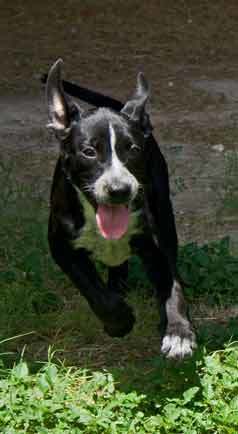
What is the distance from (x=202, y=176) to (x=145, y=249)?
9.11 ft

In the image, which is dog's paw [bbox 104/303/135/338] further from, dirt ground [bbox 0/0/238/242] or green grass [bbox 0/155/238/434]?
dirt ground [bbox 0/0/238/242]

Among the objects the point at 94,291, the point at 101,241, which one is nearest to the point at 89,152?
the point at 101,241

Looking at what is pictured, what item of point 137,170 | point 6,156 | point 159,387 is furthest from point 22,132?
point 159,387

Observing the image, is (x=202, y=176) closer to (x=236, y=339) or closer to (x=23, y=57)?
(x=236, y=339)

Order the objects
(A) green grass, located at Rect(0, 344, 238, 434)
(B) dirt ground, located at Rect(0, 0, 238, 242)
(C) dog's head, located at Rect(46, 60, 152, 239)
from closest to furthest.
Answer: (A) green grass, located at Rect(0, 344, 238, 434), (C) dog's head, located at Rect(46, 60, 152, 239), (B) dirt ground, located at Rect(0, 0, 238, 242)

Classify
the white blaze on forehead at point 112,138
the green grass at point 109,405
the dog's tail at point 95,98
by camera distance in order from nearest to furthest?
the green grass at point 109,405 < the white blaze on forehead at point 112,138 < the dog's tail at point 95,98

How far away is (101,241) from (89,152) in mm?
479

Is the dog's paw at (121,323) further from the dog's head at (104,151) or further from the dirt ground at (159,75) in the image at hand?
the dirt ground at (159,75)

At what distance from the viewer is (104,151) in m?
4.74

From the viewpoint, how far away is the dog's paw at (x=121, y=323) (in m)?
4.75

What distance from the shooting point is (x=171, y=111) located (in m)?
9.40

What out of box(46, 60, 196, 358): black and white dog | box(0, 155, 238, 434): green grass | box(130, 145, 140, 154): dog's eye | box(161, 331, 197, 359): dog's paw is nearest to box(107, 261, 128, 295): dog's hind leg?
box(0, 155, 238, 434): green grass

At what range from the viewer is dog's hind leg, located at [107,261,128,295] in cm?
559

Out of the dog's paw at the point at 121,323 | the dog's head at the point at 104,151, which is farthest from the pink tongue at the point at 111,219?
the dog's paw at the point at 121,323
